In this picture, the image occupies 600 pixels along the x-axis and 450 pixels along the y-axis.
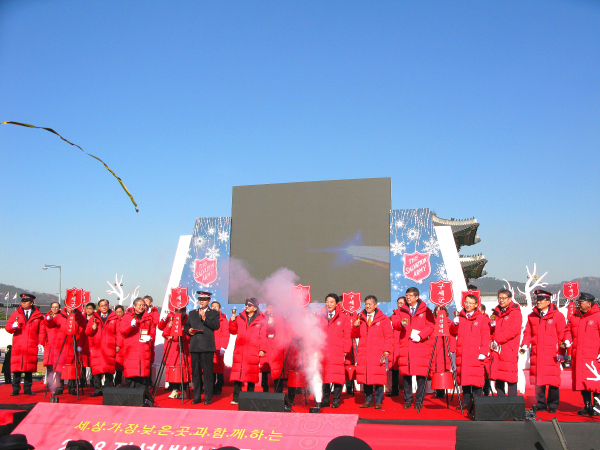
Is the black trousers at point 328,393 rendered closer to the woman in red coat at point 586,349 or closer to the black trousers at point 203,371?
the black trousers at point 203,371

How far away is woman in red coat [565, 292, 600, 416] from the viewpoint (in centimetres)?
609

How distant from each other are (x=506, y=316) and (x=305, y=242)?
990 cm

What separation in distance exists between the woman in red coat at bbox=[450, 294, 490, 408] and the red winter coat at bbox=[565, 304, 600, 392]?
1080mm

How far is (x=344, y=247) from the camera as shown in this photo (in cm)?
1547

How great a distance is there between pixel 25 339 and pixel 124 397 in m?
3.44

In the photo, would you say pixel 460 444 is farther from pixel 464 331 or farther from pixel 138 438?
pixel 138 438

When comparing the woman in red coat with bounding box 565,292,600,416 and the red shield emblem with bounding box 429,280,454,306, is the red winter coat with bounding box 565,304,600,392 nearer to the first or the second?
the woman in red coat with bounding box 565,292,600,416

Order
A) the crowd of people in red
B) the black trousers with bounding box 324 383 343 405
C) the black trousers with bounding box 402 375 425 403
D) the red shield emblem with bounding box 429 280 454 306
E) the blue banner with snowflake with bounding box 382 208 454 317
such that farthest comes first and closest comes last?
the blue banner with snowflake with bounding box 382 208 454 317, the red shield emblem with bounding box 429 280 454 306, the black trousers with bounding box 324 383 343 405, the black trousers with bounding box 402 375 425 403, the crowd of people in red

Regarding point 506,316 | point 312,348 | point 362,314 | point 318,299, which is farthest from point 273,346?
point 318,299

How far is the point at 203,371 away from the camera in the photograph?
7.16 metres

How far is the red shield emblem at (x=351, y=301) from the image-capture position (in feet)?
24.9

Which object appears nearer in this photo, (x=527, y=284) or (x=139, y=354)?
Answer: (x=139, y=354)

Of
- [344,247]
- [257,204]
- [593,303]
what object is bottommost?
[593,303]

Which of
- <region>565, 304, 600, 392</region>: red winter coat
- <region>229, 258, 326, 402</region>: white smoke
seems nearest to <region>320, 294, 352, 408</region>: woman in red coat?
<region>229, 258, 326, 402</region>: white smoke
